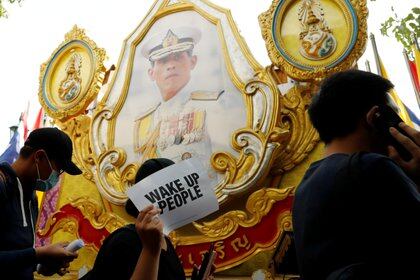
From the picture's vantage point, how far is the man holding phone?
1.01 meters

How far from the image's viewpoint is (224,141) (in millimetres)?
4508

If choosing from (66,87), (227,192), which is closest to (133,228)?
(227,192)

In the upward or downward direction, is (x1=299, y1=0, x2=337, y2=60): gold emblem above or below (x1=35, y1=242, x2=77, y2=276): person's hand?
above

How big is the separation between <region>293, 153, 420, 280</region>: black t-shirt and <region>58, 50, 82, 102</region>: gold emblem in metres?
5.11

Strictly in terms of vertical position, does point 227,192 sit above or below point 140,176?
below

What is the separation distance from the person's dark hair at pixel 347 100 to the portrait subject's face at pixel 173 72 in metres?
3.82

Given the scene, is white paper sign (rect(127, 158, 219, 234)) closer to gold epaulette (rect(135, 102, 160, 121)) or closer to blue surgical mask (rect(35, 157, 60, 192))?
blue surgical mask (rect(35, 157, 60, 192))

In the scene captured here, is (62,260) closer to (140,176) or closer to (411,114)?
(140,176)

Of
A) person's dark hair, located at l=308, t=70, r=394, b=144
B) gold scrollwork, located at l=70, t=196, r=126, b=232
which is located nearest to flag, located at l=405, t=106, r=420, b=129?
gold scrollwork, located at l=70, t=196, r=126, b=232

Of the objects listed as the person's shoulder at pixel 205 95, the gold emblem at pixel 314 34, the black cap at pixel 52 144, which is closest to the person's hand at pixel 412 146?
the black cap at pixel 52 144

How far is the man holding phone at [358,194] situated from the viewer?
101cm

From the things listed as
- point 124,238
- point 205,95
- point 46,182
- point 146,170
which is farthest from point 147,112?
point 124,238

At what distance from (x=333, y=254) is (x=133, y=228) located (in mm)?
888

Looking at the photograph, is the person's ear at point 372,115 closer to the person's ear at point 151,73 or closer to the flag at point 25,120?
the person's ear at point 151,73
